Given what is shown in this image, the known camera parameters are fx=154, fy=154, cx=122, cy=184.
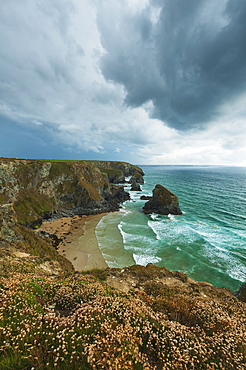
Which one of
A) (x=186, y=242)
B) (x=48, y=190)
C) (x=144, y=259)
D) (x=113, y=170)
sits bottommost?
(x=186, y=242)

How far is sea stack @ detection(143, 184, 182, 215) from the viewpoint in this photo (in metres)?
61.1

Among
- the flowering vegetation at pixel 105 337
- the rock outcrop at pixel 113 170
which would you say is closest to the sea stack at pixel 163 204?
the flowering vegetation at pixel 105 337

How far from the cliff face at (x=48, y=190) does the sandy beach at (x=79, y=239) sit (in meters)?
5.15

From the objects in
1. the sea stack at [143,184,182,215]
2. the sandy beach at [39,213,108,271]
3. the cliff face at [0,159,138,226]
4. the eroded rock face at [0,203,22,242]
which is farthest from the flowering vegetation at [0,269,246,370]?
the sea stack at [143,184,182,215]

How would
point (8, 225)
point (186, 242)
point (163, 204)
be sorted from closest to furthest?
1. point (8, 225)
2. point (186, 242)
3. point (163, 204)

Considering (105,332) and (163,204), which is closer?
(105,332)

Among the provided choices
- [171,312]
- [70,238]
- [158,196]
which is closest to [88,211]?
[70,238]

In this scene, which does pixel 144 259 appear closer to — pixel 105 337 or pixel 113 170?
pixel 105 337

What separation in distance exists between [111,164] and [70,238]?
148 meters

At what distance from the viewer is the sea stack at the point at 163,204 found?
200 ft

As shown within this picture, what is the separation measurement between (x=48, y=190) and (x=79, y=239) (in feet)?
99.5

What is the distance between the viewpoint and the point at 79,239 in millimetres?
39688

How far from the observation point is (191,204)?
73.4 meters

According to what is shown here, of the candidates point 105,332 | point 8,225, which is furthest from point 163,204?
point 105,332
